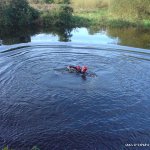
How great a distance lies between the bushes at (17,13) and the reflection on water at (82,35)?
5.28 ft

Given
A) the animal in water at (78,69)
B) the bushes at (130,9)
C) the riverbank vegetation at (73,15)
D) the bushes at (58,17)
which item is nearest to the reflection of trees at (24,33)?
the riverbank vegetation at (73,15)

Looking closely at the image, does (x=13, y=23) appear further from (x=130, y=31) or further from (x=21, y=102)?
(x=21, y=102)

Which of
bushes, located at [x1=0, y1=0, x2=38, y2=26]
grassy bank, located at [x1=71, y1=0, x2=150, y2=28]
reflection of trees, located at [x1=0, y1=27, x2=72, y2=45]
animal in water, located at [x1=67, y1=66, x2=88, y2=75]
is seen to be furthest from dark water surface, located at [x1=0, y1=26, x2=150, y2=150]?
grassy bank, located at [x1=71, y1=0, x2=150, y2=28]

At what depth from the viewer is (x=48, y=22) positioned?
41969 millimetres

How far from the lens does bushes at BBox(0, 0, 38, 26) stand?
38719 mm

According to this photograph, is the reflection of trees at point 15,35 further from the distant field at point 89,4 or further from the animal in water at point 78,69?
the distant field at point 89,4

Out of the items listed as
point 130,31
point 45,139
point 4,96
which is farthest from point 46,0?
point 45,139

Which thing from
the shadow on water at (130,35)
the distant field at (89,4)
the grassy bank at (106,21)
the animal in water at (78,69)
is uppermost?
Result: the distant field at (89,4)

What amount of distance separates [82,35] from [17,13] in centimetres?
994

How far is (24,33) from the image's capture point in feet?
121

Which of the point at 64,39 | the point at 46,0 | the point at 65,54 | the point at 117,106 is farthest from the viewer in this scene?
the point at 46,0

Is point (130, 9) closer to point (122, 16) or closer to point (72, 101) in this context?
point (122, 16)

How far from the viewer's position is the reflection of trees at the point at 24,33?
108 feet

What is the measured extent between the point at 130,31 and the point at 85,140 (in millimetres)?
27879
